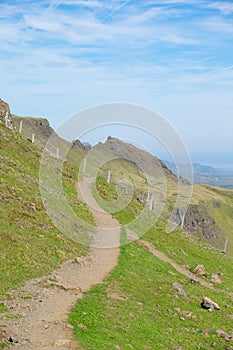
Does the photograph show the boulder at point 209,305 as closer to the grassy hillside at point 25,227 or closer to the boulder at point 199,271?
the grassy hillside at point 25,227

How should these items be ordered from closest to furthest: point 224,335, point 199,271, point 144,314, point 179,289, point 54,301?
point 54,301
point 224,335
point 144,314
point 179,289
point 199,271

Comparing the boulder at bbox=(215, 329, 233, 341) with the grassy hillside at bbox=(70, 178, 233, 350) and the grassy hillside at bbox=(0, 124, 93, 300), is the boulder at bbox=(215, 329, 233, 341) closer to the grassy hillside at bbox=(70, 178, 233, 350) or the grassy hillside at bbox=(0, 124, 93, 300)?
the grassy hillside at bbox=(70, 178, 233, 350)

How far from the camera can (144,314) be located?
87.5 ft

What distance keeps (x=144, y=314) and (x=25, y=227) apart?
1340cm

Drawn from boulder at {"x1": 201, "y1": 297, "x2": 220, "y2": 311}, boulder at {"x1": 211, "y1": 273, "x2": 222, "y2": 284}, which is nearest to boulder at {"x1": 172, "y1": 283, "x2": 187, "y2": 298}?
boulder at {"x1": 201, "y1": 297, "x2": 220, "y2": 311}

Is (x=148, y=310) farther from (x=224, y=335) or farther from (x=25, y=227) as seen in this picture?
(x=25, y=227)

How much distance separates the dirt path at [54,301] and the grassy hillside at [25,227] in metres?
0.99

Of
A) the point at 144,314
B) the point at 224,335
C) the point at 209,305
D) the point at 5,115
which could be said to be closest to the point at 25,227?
the point at 144,314

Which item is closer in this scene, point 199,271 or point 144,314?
point 144,314

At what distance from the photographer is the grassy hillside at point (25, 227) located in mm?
29000

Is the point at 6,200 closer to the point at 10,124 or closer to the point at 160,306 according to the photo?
the point at 160,306

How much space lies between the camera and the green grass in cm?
2202

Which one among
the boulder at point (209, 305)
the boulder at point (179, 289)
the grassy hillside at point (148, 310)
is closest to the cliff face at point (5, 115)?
the grassy hillside at point (148, 310)

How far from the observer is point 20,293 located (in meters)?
25.5
